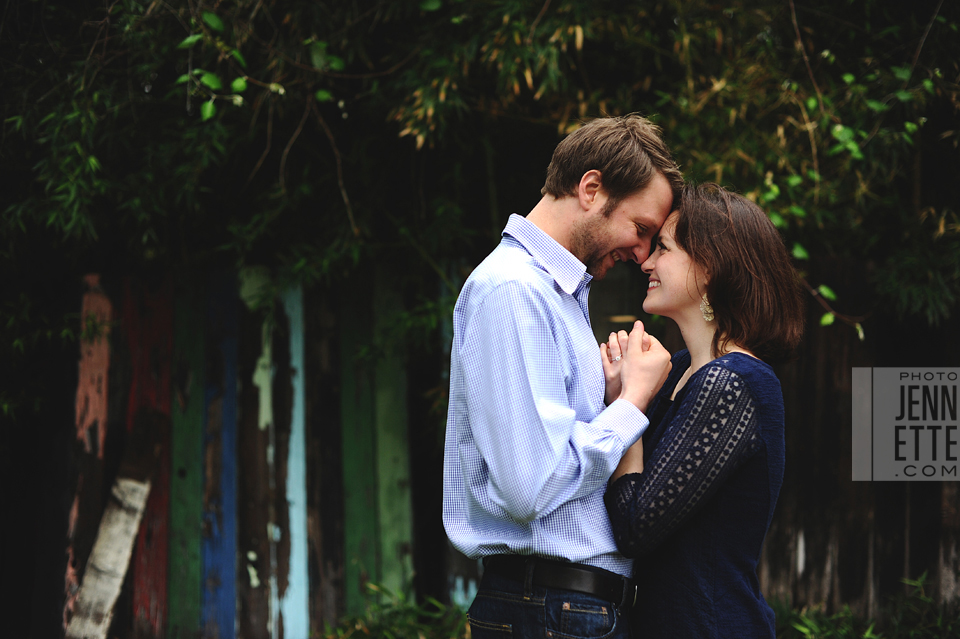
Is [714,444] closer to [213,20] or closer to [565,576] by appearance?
[565,576]

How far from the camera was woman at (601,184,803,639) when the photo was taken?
4.68ft

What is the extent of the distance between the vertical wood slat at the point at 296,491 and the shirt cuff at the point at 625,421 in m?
1.89

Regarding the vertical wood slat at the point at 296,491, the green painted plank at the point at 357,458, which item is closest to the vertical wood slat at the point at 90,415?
the vertical wood slat at the point at 296,491

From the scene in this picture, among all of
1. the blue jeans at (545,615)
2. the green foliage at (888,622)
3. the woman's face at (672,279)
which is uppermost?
the woman's face at (672,279)

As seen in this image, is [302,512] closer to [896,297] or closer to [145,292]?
[145,292]

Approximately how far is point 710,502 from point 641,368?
1.05 ft

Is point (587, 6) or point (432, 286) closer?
point (587, 6)

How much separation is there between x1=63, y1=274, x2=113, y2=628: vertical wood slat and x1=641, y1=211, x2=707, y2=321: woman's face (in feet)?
7.59

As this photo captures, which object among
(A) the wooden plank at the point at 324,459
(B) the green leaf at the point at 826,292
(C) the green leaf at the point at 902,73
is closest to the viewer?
(C) the green leaf at the point at 902,73

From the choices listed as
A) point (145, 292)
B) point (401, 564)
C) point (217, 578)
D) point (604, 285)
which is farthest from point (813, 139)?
point (217, 578)

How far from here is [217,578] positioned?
293 centimetres

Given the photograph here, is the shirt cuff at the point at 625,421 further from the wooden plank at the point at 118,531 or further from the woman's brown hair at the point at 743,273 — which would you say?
the wooden plank at the point at 118,531

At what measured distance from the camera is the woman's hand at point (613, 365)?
1.63 metres

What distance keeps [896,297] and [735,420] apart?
1.88m
